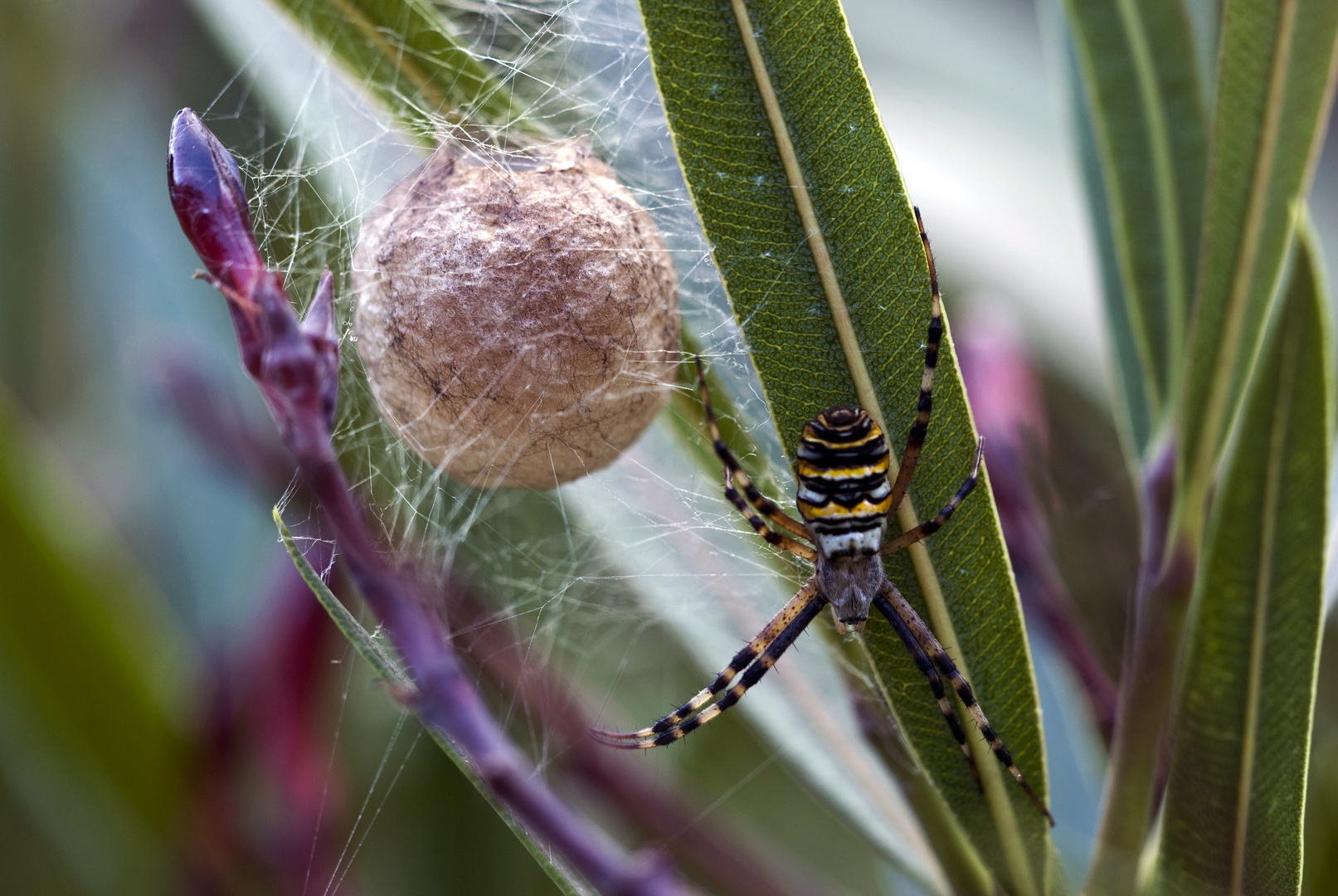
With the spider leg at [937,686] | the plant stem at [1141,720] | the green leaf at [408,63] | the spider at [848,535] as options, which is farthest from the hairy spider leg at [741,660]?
the green leaf at [408,63]

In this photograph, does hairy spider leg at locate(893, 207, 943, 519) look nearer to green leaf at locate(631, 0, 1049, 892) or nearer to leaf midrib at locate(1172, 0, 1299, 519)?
green leaf at locate(631, 0, 1049, 892)

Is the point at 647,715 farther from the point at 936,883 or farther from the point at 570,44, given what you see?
the point at 570,44

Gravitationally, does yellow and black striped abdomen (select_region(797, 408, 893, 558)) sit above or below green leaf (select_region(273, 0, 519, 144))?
below

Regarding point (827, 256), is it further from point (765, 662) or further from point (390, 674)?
point (765, 662)

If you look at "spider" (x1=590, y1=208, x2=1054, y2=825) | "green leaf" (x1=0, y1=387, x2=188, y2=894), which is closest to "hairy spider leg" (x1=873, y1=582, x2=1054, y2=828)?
"spider" (x1=590, y1=208, x2=1054, y2=825)

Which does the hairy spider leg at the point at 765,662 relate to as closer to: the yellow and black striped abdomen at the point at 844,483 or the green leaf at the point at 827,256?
the yellow and black striped abdomen at the point at 844,483

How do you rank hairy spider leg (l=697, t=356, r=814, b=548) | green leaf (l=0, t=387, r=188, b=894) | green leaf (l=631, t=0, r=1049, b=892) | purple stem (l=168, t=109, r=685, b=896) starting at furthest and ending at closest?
green leaf (l=0, t=387, r=188, b=894) < hairy spider leg (l=697, t=356, r=814, b=548) < green leaf (l=631, t=0, r=1049, b=892) < purple stem (l=168, t=109, r=685, b=896)
